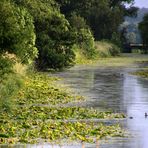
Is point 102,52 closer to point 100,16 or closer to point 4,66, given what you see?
point 100,16

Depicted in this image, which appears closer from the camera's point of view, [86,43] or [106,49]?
[86,43]

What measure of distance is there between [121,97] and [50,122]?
8688 millimetres

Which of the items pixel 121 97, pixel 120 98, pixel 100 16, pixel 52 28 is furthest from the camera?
pixel 100 16

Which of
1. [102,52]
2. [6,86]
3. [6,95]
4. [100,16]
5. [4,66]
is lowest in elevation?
[6,95]

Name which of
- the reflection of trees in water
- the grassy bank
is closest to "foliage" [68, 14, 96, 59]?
the grassy bank

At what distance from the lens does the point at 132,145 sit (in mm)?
13281

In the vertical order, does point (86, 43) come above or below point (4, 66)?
above

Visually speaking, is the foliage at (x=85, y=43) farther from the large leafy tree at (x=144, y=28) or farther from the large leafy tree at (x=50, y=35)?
the large leafy tree at (x=144, y=28)

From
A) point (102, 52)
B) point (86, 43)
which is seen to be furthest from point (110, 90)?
point (102, 52)

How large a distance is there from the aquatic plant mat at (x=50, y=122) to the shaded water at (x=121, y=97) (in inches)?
21.6

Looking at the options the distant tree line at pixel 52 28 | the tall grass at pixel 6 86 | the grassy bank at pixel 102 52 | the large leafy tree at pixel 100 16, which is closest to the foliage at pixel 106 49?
the grassy bank at pixel 102 52

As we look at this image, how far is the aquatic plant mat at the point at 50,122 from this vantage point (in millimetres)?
14039

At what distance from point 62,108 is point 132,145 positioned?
285 inches

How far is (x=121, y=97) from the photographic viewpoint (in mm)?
24953
